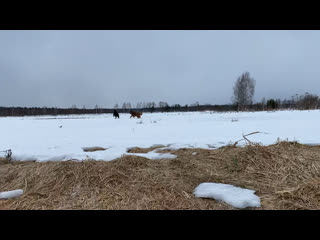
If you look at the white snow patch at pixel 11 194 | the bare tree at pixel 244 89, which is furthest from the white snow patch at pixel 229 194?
the bare tree at pixel 244 89

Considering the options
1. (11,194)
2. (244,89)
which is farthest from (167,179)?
(244,89)

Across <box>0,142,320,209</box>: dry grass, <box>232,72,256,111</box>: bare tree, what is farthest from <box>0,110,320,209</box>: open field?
<box>232,72,256,111</box>: bare tree

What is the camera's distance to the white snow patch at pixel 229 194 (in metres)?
1.99

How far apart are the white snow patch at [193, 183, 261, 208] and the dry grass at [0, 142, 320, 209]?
0.24 ft

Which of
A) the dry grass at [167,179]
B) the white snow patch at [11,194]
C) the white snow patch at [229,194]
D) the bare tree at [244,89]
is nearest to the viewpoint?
the white snow patch at [229,194]

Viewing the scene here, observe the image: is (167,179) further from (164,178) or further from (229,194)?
(229,194)

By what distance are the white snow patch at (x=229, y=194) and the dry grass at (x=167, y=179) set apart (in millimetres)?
73

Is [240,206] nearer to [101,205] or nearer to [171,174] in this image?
[171,174]

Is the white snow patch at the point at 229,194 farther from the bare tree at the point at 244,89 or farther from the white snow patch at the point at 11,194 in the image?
the bare tree at the point at 244,89

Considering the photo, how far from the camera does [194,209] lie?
77.5 inches

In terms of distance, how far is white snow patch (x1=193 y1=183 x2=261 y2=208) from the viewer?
1989 millimetres
